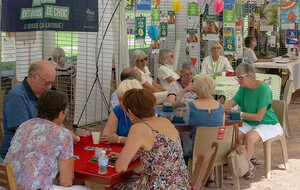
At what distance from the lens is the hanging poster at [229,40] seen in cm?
841

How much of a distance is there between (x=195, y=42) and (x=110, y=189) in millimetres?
5926

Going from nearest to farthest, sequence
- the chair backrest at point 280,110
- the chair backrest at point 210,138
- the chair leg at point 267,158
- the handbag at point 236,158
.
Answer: the chair backrest at point 210,138, the handbag at point 236,158, the chair leg at point 267,158, the chair backrest at point 280,110

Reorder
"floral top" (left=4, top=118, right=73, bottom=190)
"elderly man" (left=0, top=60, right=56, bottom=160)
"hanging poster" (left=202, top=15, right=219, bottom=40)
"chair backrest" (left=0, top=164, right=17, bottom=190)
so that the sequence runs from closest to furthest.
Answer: "chair backrest" (left=0, top=164, right=17, bottom=190) < "floral top" (left=4, top=118, right=73, bottom=190) < "elderly man" (left=0, top=60, right=56, bottom=160) < "hanging poster" (left=202, top=15, right=219, bottom=40)

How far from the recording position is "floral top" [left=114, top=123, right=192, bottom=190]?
130 inches

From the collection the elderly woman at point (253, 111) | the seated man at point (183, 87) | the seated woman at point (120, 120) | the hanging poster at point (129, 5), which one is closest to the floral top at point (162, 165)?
the seated woman at point (120, 120)

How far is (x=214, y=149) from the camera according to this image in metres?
3.57

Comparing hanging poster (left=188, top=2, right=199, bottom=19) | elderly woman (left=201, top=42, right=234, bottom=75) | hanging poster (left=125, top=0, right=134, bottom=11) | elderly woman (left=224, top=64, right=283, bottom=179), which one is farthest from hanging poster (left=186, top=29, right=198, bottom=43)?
elderly woman (left=224, top=64, right=283, bottom=179)

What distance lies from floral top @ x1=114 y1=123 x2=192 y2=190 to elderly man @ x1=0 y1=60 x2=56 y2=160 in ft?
3.28

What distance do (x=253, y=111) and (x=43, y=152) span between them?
292cm

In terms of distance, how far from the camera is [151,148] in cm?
329

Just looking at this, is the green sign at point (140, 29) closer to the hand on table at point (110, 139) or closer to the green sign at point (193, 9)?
the green sign at point (193, 9)

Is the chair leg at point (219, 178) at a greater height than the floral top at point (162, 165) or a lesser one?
lesser

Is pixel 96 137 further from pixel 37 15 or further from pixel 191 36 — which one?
pixel 191 36

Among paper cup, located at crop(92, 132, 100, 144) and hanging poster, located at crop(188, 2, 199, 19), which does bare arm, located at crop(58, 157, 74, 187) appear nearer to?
paper cup, located at crop(92, 132, 100, 144)
